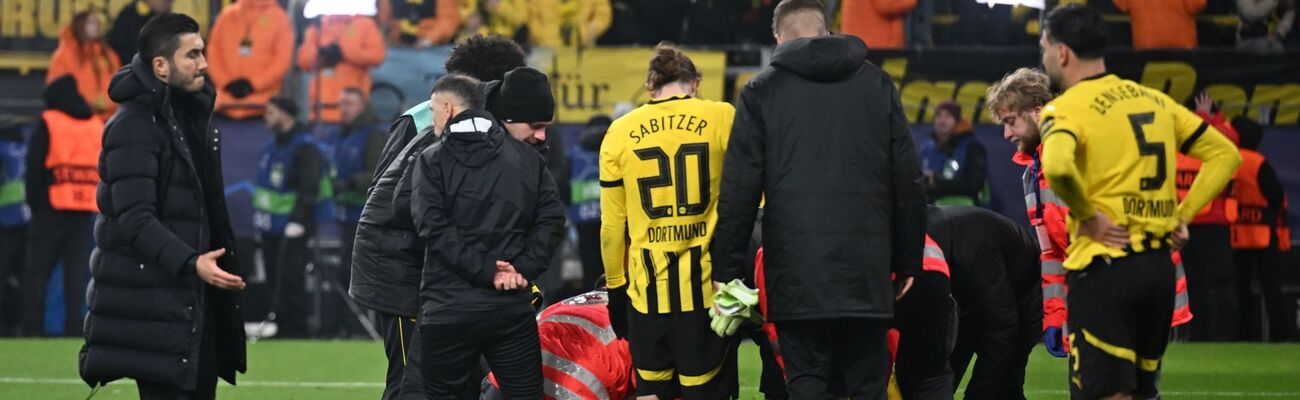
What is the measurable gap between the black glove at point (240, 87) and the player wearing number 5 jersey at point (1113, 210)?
833 centimetres

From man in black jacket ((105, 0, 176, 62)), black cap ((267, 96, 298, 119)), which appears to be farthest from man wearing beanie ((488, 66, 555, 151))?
man in black jacket ((105, 0, 176, 62))

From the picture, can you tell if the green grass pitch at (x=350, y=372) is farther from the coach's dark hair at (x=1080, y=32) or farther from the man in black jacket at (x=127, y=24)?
the coach's dark hair at (x=1080, y=32)

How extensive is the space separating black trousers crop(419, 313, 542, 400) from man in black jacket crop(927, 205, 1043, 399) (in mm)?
1602

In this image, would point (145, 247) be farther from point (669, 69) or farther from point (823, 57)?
point (823, 57)

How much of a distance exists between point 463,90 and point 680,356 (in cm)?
119

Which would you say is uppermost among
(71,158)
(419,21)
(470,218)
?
(419,21)

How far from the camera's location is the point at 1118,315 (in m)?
4.65

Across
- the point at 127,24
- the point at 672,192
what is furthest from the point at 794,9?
the point at 127,24

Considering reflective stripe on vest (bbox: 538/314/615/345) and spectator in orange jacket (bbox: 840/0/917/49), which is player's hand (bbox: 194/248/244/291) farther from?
spectator in orange jacket (bbox: 840/0/917/49)

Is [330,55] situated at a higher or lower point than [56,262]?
higher

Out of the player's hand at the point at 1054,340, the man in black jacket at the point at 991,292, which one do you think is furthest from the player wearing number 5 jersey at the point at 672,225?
the player's hand at the point at 1054,340

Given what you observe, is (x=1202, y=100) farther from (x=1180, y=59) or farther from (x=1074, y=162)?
(x=1074, y=162)

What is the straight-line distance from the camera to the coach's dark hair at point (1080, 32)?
4707 mm

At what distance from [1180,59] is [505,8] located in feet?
16.4
